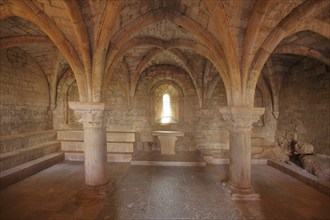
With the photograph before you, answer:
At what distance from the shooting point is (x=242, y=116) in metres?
3.87

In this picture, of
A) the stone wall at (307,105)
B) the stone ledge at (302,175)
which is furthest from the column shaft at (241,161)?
the stone wall at (307,105)

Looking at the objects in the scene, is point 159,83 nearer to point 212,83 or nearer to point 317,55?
point 212,83

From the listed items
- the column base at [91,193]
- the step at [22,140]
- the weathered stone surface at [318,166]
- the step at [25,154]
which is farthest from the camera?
the step at [22,140]

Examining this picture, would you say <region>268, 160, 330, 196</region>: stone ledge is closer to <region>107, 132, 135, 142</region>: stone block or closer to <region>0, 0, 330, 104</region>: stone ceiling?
<region>0, 0, 330, 104</region>: stone ceiling

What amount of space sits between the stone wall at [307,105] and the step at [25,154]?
992cm

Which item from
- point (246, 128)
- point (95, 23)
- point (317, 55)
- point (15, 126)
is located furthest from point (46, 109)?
point (317, 55)

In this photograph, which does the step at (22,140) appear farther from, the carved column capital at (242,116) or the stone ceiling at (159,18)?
the carved column capital at (242,116)

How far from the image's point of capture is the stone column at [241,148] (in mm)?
3848

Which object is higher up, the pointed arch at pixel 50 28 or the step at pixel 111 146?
the pointed arch at pixel 50 28

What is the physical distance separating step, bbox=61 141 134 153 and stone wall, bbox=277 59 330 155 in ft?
22.9

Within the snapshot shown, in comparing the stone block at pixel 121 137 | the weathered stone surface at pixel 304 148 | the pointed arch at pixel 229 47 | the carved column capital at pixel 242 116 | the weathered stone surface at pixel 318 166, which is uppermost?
the pointed arch at pixel 229 47

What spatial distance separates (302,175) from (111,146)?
6289 millimetres

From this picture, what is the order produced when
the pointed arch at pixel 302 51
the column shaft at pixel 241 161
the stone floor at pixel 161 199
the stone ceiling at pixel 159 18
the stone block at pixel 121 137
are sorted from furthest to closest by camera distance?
the stone block at pixel 121 137
the pointed arch at pixel 302 51
the column shaft at pixel 241 161
the stone ceiling at pixel 159 18
the stone floor at pixel 161 199

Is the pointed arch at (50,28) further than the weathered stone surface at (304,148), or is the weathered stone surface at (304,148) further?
the weathered stone surface at (304,148)
